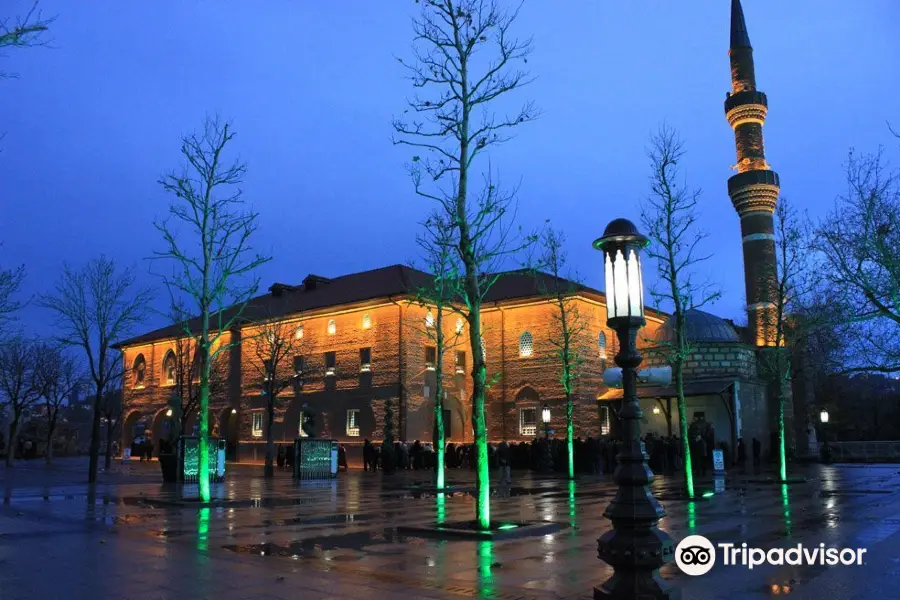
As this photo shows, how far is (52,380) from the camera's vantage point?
161ft

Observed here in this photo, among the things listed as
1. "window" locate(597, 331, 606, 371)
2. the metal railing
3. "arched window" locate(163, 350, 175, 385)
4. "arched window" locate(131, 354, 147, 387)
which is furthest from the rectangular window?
"arched window" locate(131, 354, 147, 387)

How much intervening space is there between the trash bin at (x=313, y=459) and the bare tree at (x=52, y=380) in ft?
80.0

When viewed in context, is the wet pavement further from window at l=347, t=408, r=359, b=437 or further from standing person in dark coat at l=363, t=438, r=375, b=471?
window at l=347, t=408, r=359, b=437

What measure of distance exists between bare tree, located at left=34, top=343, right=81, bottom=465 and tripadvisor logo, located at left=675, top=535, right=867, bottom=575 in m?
44.6

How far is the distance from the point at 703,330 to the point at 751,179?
465 inches

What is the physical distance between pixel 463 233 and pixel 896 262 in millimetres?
9784

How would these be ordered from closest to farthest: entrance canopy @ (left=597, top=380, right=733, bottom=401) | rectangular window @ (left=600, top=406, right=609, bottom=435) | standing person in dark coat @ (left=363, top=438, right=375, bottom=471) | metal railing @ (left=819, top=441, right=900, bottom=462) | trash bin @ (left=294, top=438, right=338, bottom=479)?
1. trash bin @ (left=294, top=438, right=338, bottom=479)
2. standing person in dark coat @ (left=363, top=438, right=375, bottom=471)
3. entrance canopy @ (left=597, top=380, right=733, bottom=401)
4. rectangular window @ (left=600, top=406, right=609, bottom=435)
5. metal railing @ (left=819, top=441, right=900, bottom=462)

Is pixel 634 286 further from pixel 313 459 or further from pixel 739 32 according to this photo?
pixel 739 32

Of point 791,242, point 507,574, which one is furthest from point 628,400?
point 791,242

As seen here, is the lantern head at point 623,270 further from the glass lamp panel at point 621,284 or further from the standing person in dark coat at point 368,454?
the standing person in dark coat at point 368,454

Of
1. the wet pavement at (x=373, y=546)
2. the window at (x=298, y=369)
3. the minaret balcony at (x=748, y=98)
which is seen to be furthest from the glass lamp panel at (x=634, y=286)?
the minaret balcony at (x=748, y=98)

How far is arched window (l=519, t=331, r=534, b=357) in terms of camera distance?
43.6 metres

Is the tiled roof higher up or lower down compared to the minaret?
lower down

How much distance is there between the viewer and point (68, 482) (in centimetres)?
2647
